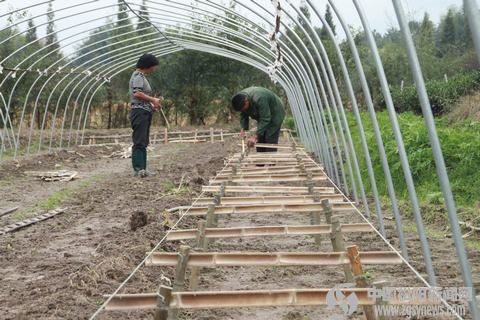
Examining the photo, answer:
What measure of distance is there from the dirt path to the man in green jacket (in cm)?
113

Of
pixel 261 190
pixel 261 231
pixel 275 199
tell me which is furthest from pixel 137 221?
pixel 261 231

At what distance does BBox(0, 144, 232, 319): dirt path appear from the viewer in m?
3.71

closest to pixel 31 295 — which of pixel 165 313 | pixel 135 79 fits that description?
pixel 165 313

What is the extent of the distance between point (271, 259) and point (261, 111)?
6.80 m

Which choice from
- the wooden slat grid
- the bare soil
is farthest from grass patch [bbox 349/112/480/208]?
the wooden slat grid

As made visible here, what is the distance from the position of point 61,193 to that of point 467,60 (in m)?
17.0

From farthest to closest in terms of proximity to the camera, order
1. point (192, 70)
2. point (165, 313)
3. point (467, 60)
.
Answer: point (192, 70) → point (467, 60) → point (165, 313)

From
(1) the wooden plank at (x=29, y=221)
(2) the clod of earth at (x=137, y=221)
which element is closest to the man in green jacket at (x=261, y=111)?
(1) the wooden plank at (x=29, y=221)

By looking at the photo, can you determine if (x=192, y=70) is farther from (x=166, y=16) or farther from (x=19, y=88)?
(x=166, y=16)

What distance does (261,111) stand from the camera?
990 centimetres

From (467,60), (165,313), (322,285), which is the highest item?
(467,60)

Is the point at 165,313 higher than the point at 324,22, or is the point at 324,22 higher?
the point at 324,22

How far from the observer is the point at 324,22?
7059 millimetres

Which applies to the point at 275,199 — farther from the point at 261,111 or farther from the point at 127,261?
the point at 261,111
